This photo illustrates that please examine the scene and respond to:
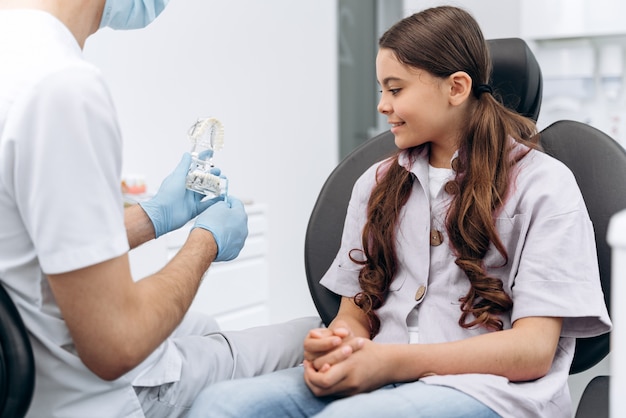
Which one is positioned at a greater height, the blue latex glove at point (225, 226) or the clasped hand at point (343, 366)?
the blue latex glove at point (225, 226)

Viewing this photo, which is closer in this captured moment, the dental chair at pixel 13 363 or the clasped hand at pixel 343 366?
the dental chair at pixel 13 363

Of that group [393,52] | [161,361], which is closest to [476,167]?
[393,52]

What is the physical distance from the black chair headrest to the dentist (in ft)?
2.07

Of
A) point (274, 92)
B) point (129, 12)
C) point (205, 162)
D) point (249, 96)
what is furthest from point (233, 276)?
point (129, 12)

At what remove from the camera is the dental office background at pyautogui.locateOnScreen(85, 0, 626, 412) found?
2221mm

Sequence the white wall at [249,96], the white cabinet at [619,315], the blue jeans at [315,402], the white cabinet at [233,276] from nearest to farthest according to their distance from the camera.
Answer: the white cabinet at [619,315] < the blue jeans at [315,402] < the white cabinet at [233,276] < the white wall at [249,96]

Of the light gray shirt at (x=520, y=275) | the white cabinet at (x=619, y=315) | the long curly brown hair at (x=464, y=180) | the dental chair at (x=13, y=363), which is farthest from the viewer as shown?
the long curly brown hair at (x=464, y=180)

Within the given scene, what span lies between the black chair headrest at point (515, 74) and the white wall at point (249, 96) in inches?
58.5

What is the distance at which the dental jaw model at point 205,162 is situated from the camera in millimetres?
1239

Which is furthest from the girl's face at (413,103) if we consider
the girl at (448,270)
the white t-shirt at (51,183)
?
the white t-shirt at (51,183)

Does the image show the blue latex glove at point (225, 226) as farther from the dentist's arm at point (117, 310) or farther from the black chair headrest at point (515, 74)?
the black chair headrest at point (515, 74)

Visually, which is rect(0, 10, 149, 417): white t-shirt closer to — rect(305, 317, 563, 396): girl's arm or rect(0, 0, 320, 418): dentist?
rect(0, 0, 320, 418): dentist

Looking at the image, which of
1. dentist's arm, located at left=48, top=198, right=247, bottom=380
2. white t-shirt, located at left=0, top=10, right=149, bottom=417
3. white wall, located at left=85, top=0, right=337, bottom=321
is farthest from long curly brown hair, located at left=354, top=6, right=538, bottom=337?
white wall, located at left=85, top=0, right=337, bottom=321

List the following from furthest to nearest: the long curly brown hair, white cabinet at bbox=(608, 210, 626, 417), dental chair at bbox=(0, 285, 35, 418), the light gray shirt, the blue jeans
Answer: the long curly brown hair
the light gray shirt
the blue jeans
dental chair at bbox=(0, 285, 35, 418)
white cabinet at bbox=(608, 210, 626, 417)
